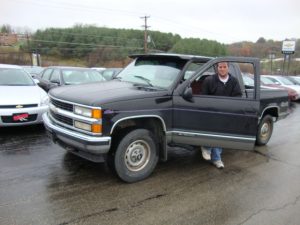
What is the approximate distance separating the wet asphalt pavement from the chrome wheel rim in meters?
0.26

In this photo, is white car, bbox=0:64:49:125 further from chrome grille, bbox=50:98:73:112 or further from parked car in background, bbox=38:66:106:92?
parked car in background, bbox=38:66:106:92

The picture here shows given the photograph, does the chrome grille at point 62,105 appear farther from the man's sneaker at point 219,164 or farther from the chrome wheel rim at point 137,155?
the man's sneaker at point 219,164

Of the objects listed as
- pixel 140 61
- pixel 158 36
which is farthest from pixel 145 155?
pixel 158 36

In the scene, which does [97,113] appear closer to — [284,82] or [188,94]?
[188,94]

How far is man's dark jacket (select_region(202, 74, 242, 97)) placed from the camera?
4887mm

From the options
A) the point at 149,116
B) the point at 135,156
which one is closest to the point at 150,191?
the point at 135,156

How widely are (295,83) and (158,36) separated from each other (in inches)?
2705

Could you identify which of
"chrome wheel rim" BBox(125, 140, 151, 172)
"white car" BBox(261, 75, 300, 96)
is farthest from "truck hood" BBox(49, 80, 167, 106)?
"white car" BBox(261, 75, 300, 96)

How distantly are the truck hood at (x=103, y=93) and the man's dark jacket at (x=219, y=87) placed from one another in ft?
2.82

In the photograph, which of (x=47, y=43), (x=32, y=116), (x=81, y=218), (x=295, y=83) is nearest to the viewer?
(x=81, y=218)

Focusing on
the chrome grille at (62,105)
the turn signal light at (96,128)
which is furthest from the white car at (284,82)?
the turn signal light at (96,128)

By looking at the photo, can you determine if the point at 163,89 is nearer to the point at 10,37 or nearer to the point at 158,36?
the point at 10,37

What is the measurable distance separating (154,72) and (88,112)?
5.16ft

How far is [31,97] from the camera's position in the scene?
22.1 feet
